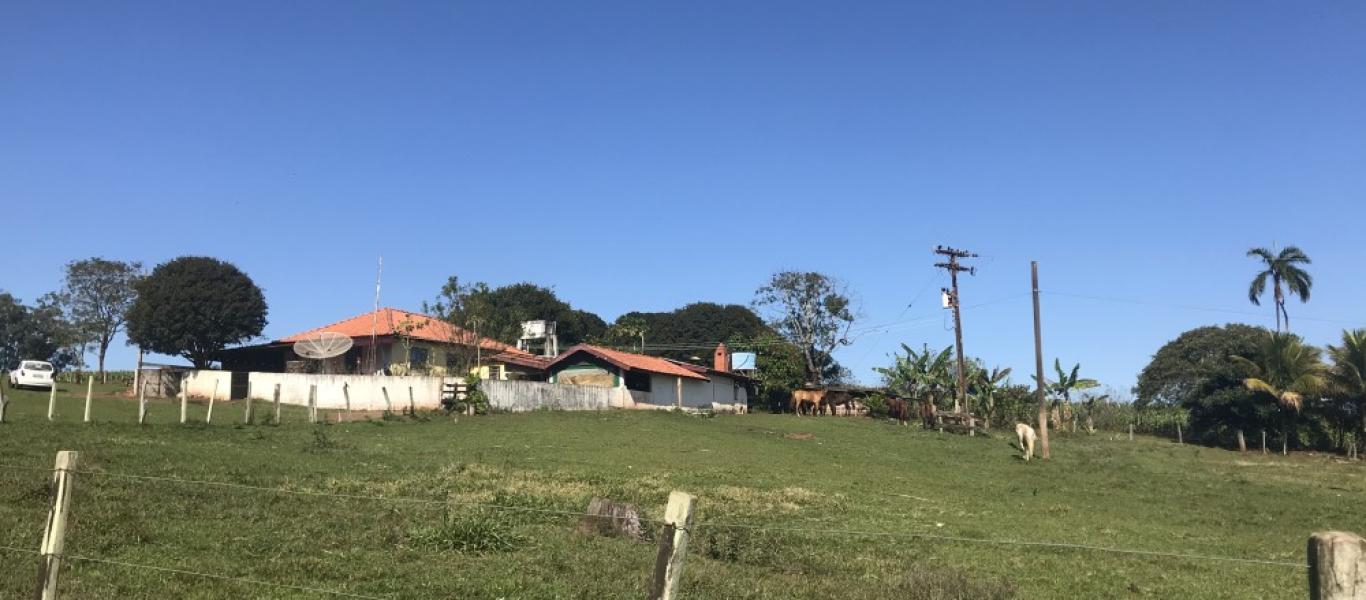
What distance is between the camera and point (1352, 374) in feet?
163

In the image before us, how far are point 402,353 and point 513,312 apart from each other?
403 inches

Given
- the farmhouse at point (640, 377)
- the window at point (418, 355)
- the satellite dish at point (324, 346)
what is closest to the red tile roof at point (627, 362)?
the farmhouse at point (640, 377)

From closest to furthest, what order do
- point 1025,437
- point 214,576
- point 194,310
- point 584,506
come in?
point 214,576, point 584,506, point 1025,437, point 194,310

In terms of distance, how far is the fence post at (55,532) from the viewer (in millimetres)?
6902

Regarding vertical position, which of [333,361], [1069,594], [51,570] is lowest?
[1069,594]

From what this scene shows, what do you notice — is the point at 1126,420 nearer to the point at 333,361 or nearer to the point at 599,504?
the point at 333,361

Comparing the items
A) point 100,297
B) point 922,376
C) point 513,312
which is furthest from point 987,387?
point 100,297

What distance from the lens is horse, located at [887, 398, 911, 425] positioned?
187ft

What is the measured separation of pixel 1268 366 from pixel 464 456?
49139 mm

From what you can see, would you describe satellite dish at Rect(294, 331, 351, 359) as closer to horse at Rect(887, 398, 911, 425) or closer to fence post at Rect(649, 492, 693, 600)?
horse at Rect(887, 398, 911, 425)

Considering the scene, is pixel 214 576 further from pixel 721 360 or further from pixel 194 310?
pixel 194 310

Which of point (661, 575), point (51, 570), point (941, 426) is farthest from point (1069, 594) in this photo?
point (941, 426)

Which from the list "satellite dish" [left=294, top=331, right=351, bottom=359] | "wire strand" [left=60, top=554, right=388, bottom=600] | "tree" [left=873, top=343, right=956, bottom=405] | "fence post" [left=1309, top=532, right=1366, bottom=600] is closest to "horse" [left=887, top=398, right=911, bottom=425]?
"tree" [left=873, top=343, right=956, bottom=405]

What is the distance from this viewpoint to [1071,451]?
3975cm
